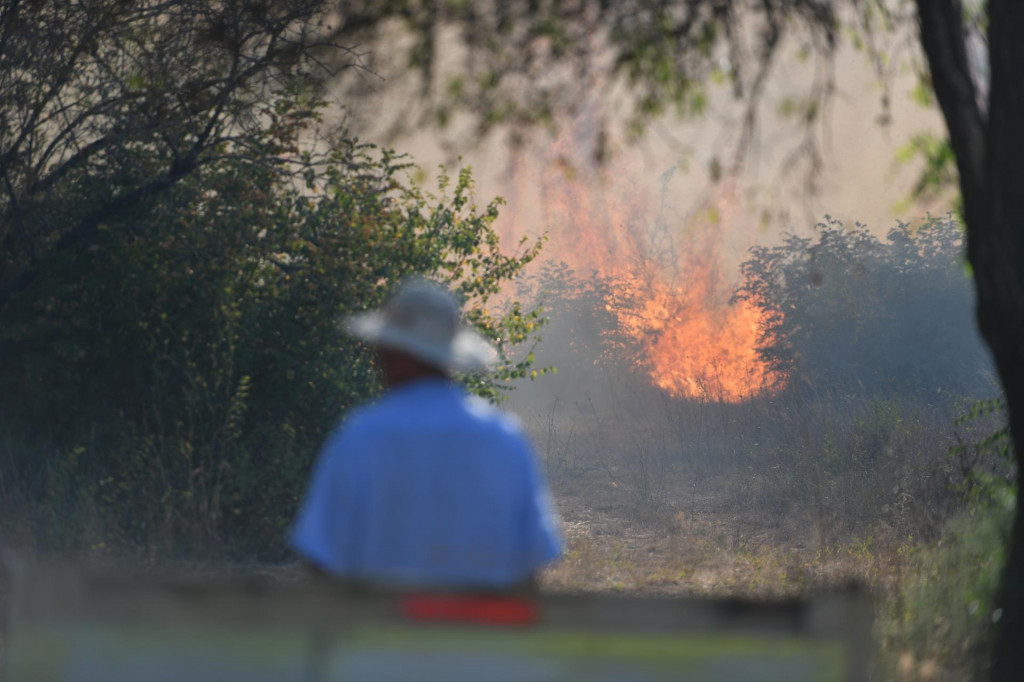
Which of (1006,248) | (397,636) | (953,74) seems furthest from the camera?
(953,74)

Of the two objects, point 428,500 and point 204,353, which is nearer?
point 428,500

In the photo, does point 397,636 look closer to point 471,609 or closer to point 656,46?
point 471,609

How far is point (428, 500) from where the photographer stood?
3.04m

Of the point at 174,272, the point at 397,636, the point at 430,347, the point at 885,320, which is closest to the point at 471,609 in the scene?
the point at 397,636

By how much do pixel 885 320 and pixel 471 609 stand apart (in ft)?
97.7

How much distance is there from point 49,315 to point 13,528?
2.50m

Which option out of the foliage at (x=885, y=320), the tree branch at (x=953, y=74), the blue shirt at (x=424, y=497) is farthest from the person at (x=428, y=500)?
the foliage at (x=885, y=320)

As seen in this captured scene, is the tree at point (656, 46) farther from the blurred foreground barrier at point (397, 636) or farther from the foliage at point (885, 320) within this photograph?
the foliage at point (885, 320)

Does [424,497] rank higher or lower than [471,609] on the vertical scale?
higher

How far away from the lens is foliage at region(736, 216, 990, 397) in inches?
1187

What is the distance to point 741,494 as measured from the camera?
1783cm

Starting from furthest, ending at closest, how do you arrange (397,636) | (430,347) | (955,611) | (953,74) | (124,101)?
1. (124,101)
2. (955,611)
3. (953,74)
4. (430,347)
5. (397,636)

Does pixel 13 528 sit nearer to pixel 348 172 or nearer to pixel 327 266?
pixel 327 266

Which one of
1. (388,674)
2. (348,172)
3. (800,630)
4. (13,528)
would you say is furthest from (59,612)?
(348,172)
